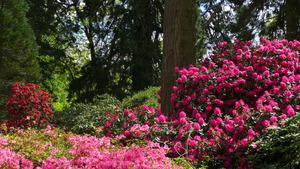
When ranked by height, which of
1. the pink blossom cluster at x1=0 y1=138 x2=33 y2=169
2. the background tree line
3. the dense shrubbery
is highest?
the background tree line

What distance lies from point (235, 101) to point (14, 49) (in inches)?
255

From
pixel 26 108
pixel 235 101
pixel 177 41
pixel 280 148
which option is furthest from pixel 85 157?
pixel 26 108

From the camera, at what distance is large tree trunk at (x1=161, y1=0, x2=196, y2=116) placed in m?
5.93

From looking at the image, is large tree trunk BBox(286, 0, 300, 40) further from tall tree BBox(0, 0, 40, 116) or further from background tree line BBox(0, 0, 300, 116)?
tall tree BBox(0, 0, 40, 116)

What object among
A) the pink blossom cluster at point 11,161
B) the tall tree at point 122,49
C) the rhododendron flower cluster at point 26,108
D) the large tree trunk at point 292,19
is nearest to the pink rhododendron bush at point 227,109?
the pink blossom cluster at point 11,161

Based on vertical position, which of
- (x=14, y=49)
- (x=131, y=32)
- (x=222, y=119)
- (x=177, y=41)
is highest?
(x=131, y=32)

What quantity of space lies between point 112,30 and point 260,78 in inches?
359

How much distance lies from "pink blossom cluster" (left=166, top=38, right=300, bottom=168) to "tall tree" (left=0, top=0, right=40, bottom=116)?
525 cm

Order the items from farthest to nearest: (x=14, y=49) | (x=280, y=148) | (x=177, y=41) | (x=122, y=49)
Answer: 1. (x=122, y=49)
2. (x=14, y=49)
3. (x=177, y=41)
4. (x=280, y=148)

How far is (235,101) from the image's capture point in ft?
16.9

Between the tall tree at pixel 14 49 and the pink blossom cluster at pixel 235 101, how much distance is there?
17.2 feet

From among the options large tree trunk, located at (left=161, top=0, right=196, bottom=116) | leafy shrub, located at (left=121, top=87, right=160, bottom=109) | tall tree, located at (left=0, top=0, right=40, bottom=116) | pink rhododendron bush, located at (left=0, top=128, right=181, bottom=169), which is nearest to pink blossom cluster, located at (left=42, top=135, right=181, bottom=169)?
pink rhododendron bush, located at (left=0, top=128, right=181, bottom=169)

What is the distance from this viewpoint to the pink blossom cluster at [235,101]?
416 cm

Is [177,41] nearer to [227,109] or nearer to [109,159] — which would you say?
[227,109]
